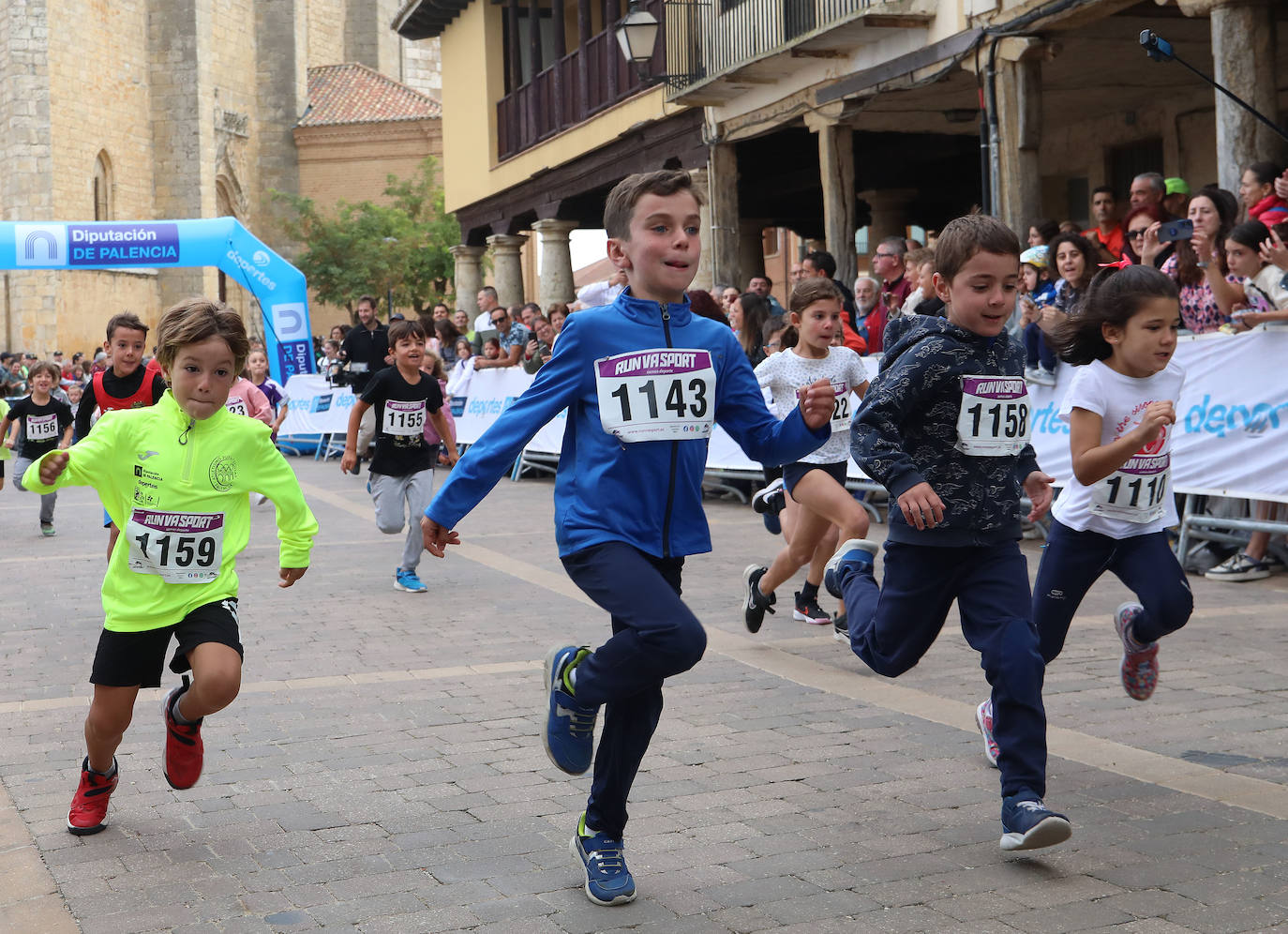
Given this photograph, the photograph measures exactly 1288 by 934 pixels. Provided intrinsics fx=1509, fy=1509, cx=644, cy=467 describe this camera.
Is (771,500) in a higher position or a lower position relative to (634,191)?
lower

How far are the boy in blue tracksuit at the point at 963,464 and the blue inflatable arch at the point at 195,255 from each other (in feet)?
74.6

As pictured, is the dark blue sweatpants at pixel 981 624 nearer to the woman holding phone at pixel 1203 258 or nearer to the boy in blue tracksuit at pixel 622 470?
the boy in blue tracksuit at pixel 622 470

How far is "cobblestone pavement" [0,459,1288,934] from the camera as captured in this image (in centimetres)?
382

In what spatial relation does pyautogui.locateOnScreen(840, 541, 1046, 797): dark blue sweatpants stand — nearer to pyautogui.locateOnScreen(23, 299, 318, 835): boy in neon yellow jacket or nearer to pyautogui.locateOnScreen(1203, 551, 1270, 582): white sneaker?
pyautogui.locateOnScreen(23, 299, 318, 835): boy in neon yellow jacket

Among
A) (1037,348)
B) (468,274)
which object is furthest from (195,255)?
(1037,348)

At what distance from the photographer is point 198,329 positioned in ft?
15.1

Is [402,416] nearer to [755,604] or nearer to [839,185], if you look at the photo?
[755,604]

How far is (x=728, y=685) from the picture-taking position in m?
6.55

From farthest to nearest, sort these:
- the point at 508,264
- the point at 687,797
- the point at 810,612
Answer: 1. the point at 508,264
2. the point at 810,612
3. the point at 687,797

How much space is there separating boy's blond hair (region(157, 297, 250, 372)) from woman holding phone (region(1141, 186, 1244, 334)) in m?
6.53

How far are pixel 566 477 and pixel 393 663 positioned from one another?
140 inches

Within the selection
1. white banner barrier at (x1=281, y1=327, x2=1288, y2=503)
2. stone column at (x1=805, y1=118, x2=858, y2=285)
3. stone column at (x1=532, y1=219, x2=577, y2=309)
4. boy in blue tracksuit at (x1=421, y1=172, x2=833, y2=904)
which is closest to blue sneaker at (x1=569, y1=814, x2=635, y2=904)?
boy in blue tracksuit at (x1=421, y1=172, x2=833, y2=904)

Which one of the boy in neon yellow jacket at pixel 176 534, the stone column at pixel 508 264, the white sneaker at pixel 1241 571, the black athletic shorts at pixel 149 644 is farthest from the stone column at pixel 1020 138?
the stone column at pixel 508 264

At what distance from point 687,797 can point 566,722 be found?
3.17 feet
